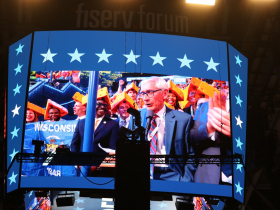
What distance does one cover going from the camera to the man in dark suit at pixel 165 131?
32.0 feet

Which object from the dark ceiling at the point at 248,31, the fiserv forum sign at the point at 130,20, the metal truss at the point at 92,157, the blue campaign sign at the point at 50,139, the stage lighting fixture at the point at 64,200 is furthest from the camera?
the dark ceiling at the point at 248,31

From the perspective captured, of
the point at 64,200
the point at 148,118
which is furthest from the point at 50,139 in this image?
the point at 148,118

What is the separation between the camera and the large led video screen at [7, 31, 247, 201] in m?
9.77

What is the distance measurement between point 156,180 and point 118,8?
5918mm

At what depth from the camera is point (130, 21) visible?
36.0ft

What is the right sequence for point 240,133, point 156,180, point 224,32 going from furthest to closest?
point 224,32
point 240,133
point 156,180

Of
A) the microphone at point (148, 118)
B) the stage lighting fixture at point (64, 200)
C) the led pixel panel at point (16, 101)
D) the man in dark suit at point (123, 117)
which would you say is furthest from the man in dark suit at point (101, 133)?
the stage lighting fixture at point (64, 200)

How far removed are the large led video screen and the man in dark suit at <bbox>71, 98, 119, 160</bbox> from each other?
0.03 meters

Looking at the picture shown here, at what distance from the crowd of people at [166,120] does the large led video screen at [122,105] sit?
3 centimetres

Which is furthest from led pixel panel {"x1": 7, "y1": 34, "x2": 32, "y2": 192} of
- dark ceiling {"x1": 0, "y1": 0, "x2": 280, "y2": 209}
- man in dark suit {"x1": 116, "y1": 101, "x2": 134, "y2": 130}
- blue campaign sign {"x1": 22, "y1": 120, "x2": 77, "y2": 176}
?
man in dark suit {"x1": 116, "y1": 101, "x2": 134, "y2": 130}

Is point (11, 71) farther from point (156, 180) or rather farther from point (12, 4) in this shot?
point (156, 180)

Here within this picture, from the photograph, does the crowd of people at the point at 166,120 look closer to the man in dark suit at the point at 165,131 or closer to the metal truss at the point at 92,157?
the man in dark suit at the point at 165,131

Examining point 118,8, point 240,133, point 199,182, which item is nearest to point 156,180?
point 199,182

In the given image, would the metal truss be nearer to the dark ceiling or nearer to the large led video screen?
the large led video screen
